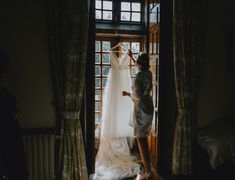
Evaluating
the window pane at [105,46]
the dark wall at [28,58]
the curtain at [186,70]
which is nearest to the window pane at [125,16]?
the window pane at [105,46]

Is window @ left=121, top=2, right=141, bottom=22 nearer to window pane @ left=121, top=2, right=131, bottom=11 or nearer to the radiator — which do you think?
window pane @ left=121, top=2, right=131, bottom=11

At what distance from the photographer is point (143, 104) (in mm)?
2951

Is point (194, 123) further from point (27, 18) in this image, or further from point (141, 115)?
point (27, 18)

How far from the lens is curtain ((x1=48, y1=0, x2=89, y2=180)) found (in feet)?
7.56

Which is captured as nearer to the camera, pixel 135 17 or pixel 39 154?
pixel 39 154

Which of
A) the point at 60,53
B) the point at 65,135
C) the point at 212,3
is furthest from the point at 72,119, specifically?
the point at 212,3

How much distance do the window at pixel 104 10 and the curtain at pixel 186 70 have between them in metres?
→ 1.44

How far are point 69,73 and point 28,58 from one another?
1.43 ft

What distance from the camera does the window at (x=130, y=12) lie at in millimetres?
3865

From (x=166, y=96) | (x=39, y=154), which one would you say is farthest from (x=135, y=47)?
(x=39, y=154)

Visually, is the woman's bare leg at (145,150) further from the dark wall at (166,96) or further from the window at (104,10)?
the window at (104,10)

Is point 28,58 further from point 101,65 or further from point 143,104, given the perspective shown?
point 101,65

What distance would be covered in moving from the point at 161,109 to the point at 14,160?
1747 mm

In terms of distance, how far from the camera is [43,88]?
7.97 feet
